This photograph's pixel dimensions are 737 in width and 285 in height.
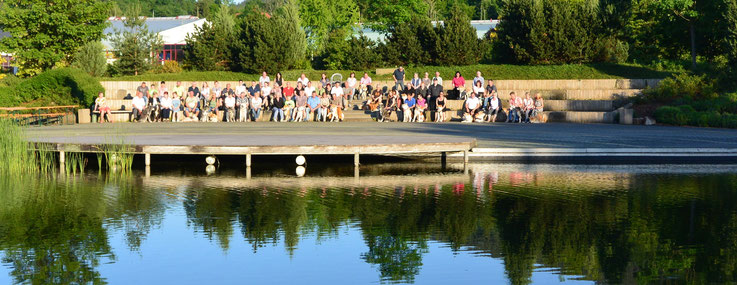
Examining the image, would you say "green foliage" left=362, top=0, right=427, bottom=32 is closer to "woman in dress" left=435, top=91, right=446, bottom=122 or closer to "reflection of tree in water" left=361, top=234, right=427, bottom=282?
"woman in dress" left=435, top=91, right=446, bottom=122

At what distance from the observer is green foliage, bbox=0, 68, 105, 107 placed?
34.7 m

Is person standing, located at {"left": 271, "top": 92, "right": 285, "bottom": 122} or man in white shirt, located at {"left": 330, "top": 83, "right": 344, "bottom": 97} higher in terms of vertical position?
man in white shirt, located at {"left": 330, "top": 83, "right": 344, "bottom": 97}

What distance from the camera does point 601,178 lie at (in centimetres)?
1661

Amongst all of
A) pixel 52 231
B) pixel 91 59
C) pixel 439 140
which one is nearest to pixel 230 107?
pixel 439 140

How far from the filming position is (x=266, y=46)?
136 ft

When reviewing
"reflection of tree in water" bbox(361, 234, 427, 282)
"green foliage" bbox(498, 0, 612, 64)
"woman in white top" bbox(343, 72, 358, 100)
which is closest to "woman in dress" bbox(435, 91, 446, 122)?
"woman in white top" bbox(343, 72, 358, 100)

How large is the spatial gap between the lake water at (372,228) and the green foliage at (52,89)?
18.6 metres

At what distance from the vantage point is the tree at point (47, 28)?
43156 millimetres

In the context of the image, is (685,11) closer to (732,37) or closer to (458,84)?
(732,37)

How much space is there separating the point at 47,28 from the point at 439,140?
2952cm

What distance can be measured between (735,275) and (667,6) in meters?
25.3

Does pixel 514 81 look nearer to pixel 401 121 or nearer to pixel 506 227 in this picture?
pixel 401 121

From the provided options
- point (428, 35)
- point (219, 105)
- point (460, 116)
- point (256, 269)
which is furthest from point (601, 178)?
point (428, 35)

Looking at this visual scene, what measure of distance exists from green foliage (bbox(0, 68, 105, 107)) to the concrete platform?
10502 millimetres
